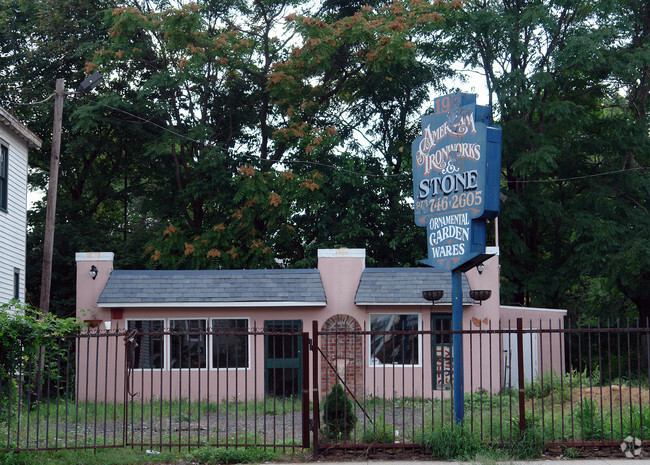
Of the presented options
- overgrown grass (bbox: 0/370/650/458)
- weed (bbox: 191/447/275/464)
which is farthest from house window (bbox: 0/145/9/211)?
weed (bbox: 191/447/275/464)

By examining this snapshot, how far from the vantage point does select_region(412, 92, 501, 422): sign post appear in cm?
1225

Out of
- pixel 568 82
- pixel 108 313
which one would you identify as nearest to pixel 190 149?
pixel 108 313

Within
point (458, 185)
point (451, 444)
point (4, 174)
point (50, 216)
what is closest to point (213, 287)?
point (50, 216)

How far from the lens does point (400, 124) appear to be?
30531 millimetres

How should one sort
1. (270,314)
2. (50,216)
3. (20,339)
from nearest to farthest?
(20,339) < (50,216) < (270,314)

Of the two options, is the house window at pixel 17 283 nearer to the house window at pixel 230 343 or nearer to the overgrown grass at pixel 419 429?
the house window at pixel 230 343

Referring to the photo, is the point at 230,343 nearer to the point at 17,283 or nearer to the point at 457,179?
the point at 17,283

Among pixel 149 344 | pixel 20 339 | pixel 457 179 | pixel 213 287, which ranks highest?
pixel 457 179

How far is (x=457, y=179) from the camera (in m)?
12.7

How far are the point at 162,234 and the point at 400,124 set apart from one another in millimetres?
10383

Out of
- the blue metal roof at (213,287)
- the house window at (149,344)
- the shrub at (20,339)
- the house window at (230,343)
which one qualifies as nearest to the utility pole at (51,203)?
the blue metal roof at (213,287)

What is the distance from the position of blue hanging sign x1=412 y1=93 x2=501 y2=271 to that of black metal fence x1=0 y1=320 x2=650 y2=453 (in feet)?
5.50

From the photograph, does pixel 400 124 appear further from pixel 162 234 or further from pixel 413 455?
pixel 413 455

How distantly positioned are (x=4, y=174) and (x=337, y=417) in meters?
13.0
